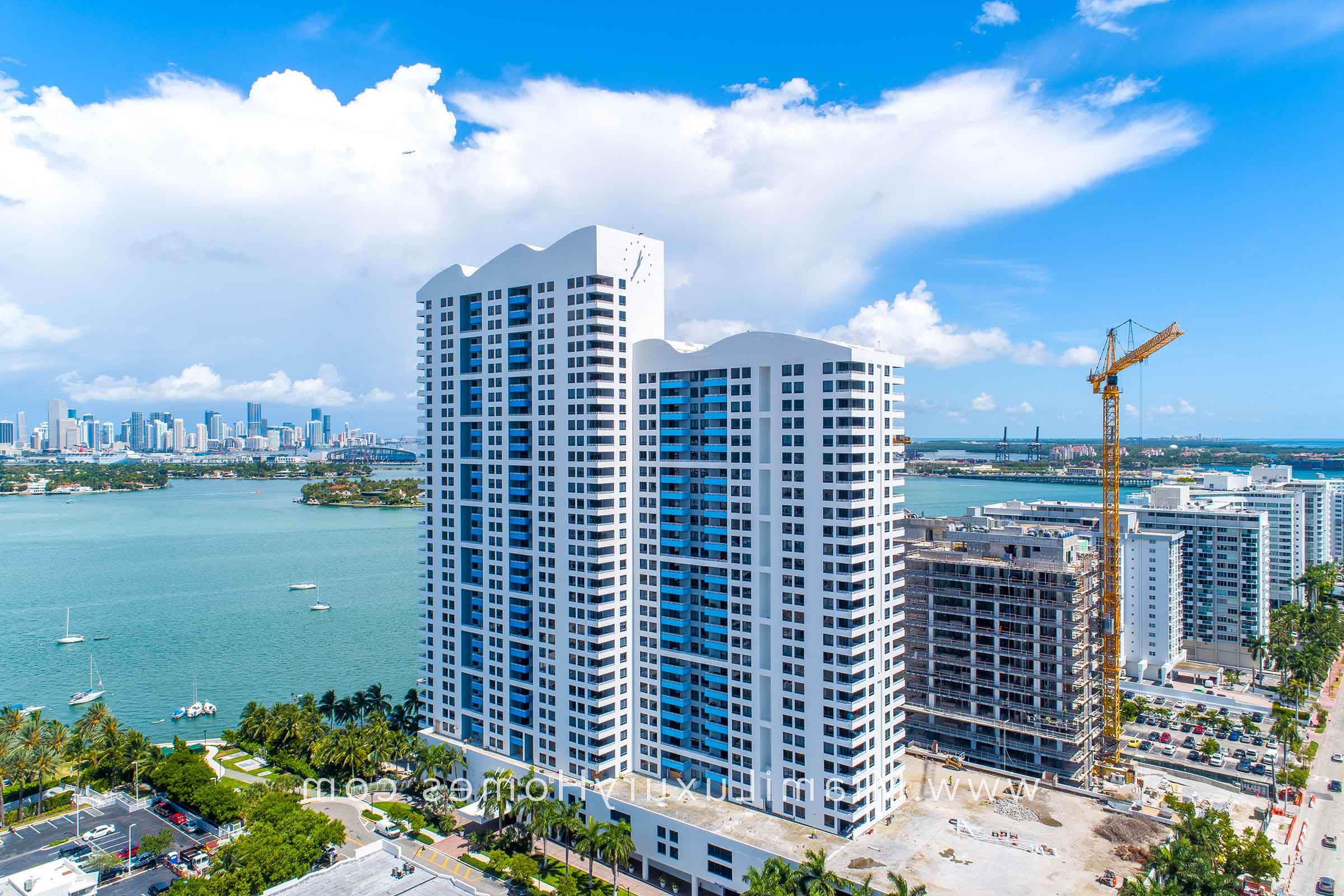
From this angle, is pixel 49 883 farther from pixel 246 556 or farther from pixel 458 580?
pixel 246 556

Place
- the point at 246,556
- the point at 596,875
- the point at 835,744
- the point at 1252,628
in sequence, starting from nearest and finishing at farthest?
the point at 835,744
the point at 596,875
the point at 1252,628
the point at 246,556

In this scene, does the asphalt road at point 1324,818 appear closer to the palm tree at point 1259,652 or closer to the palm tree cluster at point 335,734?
the palm tree at point 1259,652

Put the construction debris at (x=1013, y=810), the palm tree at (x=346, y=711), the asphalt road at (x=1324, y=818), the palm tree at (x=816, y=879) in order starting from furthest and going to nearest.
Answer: the palm tree at (x=346, y=711)
the asphalt road at (x=1324, y=818)
the construction debris at (x=1013, y=810)
the palm tree at (x=816, y=879)

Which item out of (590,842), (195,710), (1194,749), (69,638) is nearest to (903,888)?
(590,842)

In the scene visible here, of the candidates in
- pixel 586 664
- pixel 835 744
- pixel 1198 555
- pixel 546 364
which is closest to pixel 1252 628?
pixel 1198 555

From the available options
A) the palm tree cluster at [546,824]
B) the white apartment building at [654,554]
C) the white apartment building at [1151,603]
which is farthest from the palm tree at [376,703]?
the white apartment building at [1151,603]

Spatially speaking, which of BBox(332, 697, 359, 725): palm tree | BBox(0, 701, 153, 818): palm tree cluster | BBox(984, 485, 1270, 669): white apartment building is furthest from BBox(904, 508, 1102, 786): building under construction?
BBox(0, 701, 153, 818): palm tree cluster
